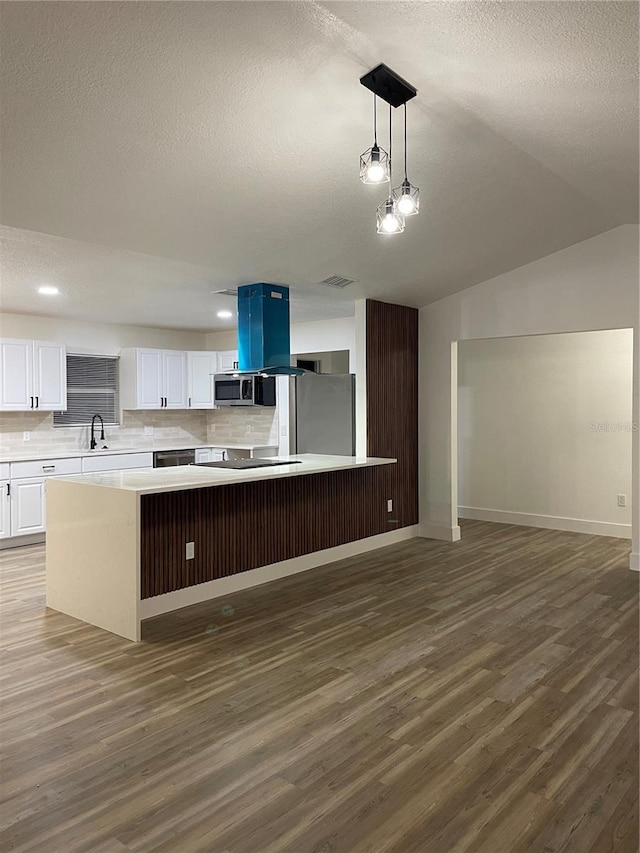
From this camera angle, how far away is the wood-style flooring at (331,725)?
80.7 inches

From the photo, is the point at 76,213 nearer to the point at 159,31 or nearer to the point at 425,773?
the point at 159,31

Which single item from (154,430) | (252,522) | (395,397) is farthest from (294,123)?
(154,430)

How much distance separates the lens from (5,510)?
235 inches

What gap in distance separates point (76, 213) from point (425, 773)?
10.5 feet

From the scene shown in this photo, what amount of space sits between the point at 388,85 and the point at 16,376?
16.2 feet

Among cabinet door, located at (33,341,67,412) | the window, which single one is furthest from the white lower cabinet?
the window

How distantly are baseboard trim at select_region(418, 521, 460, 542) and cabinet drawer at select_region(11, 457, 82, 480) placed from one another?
3597 millimetres

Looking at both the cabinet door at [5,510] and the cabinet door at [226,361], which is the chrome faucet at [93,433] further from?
the cabinet door at [226,361]

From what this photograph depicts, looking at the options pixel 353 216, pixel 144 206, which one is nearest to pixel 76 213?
pixel 144 206

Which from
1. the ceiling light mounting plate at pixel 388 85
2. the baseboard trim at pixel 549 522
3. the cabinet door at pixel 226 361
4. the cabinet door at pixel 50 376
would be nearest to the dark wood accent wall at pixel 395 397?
the baseboard trim at pixel 549 522

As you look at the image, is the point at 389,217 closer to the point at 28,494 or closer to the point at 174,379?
the point at 28,494

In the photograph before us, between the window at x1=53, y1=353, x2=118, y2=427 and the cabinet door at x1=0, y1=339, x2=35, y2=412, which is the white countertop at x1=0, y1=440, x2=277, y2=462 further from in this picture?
the cabinet door at x1=0, y1=339, x2=35, y2=412

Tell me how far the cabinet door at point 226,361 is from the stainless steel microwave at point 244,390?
0.17 m

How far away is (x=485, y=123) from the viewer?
3184 millimetres
